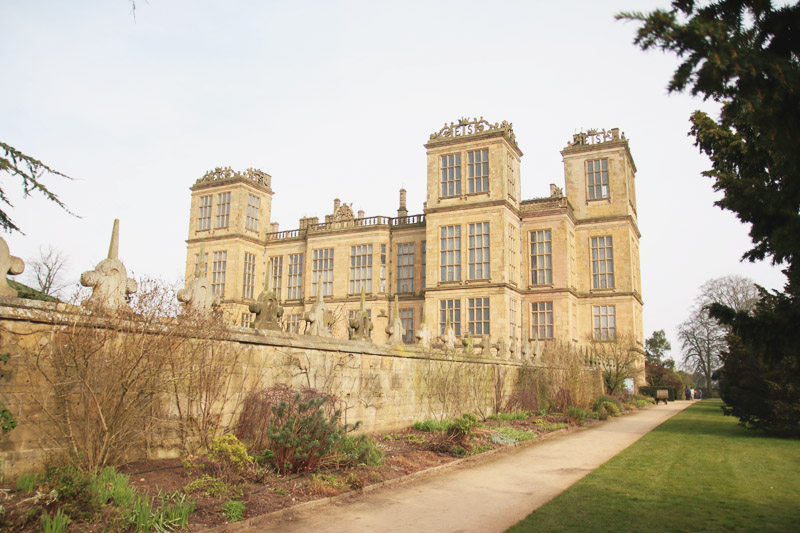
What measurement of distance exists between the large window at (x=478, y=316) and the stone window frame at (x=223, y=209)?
18.2m

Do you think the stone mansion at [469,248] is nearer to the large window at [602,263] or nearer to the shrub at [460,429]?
the large window at [602,263]

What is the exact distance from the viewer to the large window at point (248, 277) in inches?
1511

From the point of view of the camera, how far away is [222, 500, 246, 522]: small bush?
626 cm

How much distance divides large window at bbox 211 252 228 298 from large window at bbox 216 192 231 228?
2059 mm

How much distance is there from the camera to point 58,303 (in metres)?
6.71

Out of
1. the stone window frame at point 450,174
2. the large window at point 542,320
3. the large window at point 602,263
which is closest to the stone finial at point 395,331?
the stone window frame at point 450,174

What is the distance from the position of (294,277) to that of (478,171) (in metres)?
14.9

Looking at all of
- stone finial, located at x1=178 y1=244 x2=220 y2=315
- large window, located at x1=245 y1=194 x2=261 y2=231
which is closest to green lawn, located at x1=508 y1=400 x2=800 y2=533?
stone finial, located at x1=178 y1=244 x2=220 y2=315

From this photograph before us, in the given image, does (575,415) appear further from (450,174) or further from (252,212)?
(252,212)

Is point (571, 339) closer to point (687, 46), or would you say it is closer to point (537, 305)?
point (537, 305)

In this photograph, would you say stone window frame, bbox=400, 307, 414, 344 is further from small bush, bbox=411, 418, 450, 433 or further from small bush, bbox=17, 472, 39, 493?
small bush, bbox=17, 472, 39, 493

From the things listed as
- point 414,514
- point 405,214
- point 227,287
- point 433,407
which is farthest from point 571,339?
point 414,514

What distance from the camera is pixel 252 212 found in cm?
3919

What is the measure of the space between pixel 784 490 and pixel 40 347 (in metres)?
10.8
